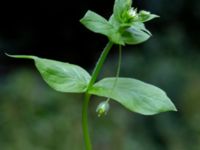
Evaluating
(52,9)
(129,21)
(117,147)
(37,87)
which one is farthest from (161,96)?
(52,9)

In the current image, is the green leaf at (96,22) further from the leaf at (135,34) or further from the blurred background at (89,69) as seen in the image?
the blurred background at (89,69)

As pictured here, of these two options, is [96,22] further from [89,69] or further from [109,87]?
[89,69]

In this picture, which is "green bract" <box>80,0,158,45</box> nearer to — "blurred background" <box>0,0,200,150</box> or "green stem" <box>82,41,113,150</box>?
"green stem" <box>82,41,113,150</box>

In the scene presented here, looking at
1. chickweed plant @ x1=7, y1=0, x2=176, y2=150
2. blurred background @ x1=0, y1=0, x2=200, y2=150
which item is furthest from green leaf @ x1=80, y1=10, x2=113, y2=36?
blurred background @ x1=0, y1=0, x2=200, y2=150

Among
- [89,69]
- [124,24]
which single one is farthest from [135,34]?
[89,69]

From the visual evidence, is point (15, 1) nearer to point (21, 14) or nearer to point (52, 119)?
point (21, 14)

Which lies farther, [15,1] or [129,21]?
[15,1]
